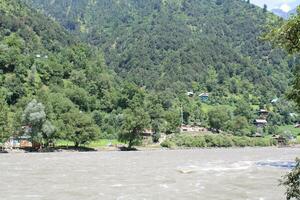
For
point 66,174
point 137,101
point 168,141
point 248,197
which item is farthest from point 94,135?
point 248,197

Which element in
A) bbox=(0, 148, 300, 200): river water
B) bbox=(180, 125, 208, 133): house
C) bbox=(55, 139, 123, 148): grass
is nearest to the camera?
bbox=(0, 148, 300, 200): river water

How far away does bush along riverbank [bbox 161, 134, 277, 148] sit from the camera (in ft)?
521

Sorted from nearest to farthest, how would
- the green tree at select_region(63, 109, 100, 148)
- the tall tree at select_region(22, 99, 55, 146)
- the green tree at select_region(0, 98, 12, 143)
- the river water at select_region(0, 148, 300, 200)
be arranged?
the river water at select_region(0, 148, 300, 200), the green tree at select_region(0, 98, 12, 143), the tall tree at select_region(22, 99, 55, 146), the green tree at select_region(63, 109, 100, 148)

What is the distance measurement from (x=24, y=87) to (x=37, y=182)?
11432 centimetres

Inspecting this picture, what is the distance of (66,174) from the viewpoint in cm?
5972

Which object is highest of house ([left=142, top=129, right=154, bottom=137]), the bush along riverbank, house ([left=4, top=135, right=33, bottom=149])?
house ([left=142, top=129, right=154, bottom=137])

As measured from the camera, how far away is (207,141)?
167625 millimetres

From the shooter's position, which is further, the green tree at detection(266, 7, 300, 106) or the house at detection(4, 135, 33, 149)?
the house at detection(4, 135, 33, 149)

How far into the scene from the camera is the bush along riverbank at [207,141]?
521 ft

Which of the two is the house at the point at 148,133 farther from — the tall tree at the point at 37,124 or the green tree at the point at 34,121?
the green tree at the point at 34,121

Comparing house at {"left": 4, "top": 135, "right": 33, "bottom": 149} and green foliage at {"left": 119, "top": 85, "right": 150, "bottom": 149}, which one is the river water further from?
green foliage at {"left": 119, "top": 85, "right": 150, "bottom": 149}

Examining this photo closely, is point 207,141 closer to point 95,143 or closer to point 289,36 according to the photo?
point 95,143

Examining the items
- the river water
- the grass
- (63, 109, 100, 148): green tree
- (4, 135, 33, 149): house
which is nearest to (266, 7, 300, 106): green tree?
the river water

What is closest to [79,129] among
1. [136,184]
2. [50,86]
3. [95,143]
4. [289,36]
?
[95,143]
